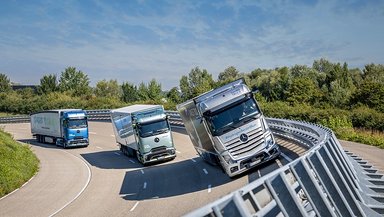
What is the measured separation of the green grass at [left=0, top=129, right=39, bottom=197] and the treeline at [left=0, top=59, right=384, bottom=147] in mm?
23729

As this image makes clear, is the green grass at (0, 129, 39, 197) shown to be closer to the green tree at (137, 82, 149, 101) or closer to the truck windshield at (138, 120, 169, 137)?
the truck windshield at (138, 120, 169, 137)

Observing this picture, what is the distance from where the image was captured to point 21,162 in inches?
1116

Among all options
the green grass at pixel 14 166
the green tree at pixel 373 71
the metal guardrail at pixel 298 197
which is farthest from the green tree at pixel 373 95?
the metal guardrail at pixel 298 197

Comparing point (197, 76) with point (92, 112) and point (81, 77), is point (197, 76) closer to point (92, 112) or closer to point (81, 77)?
point (81, 77)

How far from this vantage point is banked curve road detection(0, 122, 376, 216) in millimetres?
16031

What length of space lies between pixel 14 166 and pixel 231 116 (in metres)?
16.4

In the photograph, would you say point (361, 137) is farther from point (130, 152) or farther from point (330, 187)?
point (330, 187)

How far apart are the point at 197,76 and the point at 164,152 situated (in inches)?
3972

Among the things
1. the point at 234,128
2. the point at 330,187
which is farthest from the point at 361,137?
the point at 330,187

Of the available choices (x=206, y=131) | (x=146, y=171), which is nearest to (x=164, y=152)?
(x=146, y=171)

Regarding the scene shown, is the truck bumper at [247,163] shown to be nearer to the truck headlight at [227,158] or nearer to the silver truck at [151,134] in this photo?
the truck headlight at [227,158]

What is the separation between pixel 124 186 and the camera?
2080 cm

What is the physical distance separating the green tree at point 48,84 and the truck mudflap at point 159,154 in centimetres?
9655

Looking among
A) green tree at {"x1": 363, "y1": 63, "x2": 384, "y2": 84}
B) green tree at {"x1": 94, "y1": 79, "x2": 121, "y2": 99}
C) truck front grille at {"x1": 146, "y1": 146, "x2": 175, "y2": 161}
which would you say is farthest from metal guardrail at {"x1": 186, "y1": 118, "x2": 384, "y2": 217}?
green tree at {"x1": 94, "y1": 79, "x2": 121, "y2": 99}
